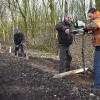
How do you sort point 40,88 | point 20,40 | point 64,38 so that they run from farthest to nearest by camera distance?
point 20,40 → point 64,38 → point 40,88

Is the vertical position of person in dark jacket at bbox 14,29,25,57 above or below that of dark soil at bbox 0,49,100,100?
above

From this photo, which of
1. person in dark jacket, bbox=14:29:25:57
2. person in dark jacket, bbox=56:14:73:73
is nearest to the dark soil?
person in dark jacket, bbox=56:14:73:73

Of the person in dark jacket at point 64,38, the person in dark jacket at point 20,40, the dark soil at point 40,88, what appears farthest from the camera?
the person in dark jacket at point 20,40

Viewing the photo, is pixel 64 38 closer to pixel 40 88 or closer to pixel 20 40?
pixel 40 88

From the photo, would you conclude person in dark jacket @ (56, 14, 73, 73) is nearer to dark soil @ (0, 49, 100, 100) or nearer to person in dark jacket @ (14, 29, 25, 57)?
dark soil @ (0, 49, 100, 100)

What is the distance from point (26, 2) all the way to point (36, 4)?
5982mm

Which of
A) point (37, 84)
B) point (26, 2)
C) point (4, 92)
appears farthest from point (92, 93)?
point (26, 2)

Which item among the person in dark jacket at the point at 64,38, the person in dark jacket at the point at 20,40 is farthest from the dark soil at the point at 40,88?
the person in dark jacket at the point at 20,40

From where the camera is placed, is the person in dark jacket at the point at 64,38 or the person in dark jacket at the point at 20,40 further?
the person in dark jacket at the point at 20,40

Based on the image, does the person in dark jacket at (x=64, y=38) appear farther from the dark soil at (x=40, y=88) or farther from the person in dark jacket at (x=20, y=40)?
the person in dark jacket at (x=20, y=40)

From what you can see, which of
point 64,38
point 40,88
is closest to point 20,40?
point 64,38

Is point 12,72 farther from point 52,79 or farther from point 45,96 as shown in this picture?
point 45,96

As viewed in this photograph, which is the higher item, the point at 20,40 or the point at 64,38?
the point at 64,38

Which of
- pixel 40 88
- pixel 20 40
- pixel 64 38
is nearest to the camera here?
pixel 40 88
